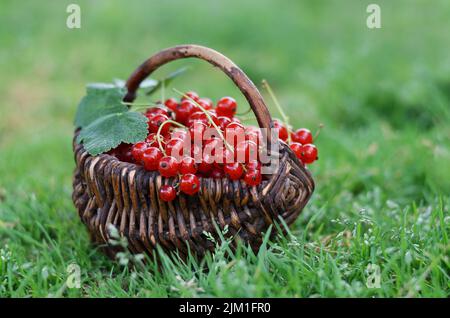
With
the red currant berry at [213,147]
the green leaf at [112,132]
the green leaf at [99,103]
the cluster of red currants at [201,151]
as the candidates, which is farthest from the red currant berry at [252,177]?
the green leaf at [99,103]

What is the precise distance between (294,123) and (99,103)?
1789 millimetres

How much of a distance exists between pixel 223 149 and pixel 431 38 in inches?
138

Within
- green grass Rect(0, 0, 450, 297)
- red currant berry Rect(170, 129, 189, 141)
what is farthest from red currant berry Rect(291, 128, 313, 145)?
red currant berry Rect(170, 129, 189, 141)

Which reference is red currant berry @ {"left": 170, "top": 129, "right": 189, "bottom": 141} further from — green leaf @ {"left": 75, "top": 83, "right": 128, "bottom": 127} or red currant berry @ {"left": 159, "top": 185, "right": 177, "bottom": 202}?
green leaf @ {"left": 75, "top": 83, "right": 128, "bottom": 127}

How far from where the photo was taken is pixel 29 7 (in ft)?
17.7

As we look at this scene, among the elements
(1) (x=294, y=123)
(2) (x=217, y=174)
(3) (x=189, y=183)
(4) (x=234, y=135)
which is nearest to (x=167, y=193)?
→ (3) (x=189, y=183)

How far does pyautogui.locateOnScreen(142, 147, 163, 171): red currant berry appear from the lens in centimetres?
167

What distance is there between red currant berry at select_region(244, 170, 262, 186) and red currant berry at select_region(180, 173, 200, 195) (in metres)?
0.15

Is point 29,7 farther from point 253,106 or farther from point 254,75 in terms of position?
point 253,106

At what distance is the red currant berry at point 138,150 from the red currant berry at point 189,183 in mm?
177

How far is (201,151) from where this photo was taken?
1720 millimetres

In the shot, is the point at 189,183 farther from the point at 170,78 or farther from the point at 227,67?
the point at 170,78

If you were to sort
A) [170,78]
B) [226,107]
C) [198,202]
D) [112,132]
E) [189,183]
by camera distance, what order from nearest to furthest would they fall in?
1. [189,183]
2. [198,202]
3. [112,132]
4. [226,107]
5. [170,78]

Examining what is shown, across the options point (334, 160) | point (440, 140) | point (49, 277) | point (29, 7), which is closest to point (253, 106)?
point (49, 277)
